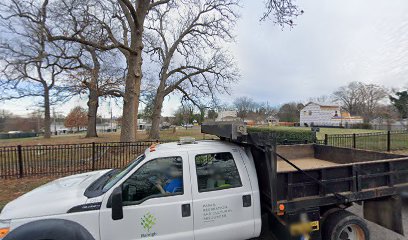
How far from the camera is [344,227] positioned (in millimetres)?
3332

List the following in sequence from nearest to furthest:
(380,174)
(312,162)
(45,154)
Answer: (380,174), (312,162), (45,154)

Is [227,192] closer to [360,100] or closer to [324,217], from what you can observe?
[324,217]

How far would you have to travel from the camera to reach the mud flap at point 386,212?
3422 mm

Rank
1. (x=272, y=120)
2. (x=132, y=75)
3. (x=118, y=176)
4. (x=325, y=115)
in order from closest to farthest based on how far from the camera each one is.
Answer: (x=118, y=176)
(x=132, y=75)
(x=325, y=115)
(x=272, y=120)

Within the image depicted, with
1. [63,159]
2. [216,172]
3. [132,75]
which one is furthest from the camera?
[132,75]

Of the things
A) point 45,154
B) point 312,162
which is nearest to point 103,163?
point 45,154

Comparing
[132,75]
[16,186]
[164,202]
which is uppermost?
[132,75]

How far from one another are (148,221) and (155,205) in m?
0.20

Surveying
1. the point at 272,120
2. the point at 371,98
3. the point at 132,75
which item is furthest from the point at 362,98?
the point at 132,75

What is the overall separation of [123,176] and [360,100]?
88679 millimetres

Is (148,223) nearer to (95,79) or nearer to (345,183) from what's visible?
(345,183)

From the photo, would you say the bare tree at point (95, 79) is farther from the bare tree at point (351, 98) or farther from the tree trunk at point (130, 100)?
the bare tree at point (351, 98)

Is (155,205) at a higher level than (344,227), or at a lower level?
higher

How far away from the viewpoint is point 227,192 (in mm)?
3137
